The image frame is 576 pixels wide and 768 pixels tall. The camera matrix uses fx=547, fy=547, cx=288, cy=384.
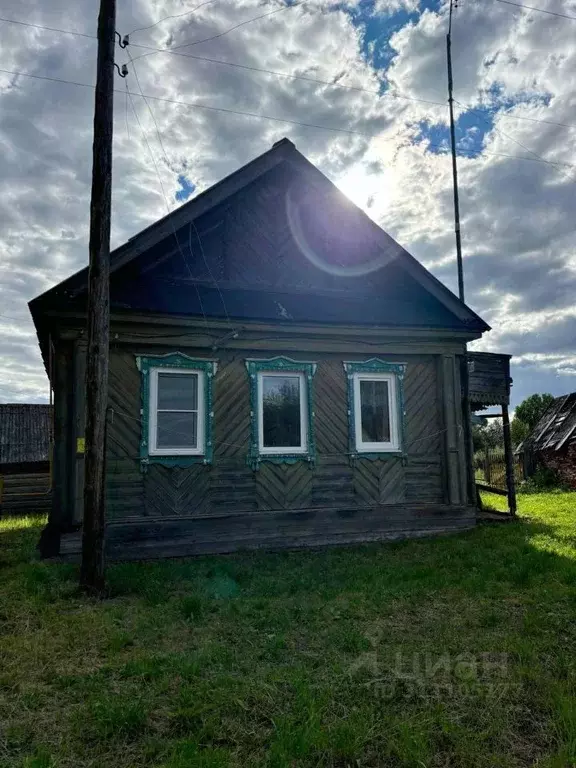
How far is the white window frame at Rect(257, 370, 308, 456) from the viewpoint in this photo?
31.8ft

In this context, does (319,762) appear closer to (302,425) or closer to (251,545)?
(251,545)

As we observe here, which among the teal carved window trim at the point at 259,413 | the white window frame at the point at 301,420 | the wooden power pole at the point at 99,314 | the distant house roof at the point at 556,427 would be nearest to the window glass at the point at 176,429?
the teal carved window trim at the point at 259,413

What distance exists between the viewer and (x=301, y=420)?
1001 centimetres

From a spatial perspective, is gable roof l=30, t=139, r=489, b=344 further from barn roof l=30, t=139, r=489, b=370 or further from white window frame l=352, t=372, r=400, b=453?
white window frame l=352, t=372, r=400, b=453

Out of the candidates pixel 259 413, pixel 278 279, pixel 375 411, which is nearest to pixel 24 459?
pixel 259 413

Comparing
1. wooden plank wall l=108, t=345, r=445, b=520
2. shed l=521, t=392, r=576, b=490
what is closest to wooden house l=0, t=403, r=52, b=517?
wooden plank wall l=108, t=345, r=445, b=520

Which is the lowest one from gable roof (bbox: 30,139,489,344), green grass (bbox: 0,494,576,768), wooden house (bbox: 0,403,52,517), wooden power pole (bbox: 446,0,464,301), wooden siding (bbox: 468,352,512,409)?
green grass (bbox: 0,494,576,768)

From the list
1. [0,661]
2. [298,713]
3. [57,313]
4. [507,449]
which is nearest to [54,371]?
[57,313]

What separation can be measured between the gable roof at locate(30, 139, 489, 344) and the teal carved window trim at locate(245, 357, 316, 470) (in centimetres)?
84

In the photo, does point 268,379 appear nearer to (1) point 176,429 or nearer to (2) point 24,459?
(1) point 176,429

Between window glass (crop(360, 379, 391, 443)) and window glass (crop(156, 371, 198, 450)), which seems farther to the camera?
window glass (crop(360, 379, 391, 443))

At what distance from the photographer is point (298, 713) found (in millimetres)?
3873

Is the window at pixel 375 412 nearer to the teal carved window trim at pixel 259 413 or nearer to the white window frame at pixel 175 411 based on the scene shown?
the teal carved window trim at pixel 259 413

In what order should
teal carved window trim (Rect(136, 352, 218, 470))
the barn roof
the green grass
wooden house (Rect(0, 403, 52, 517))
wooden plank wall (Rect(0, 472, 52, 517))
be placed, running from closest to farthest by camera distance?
the green grass → teal carved window trim (Rect(136, 352, 218, 470)) → the barn roof → wooden plank wall (Rect(0, 472, 52, 517)) → wooden house (Rect(0, 403, 52, 517))
